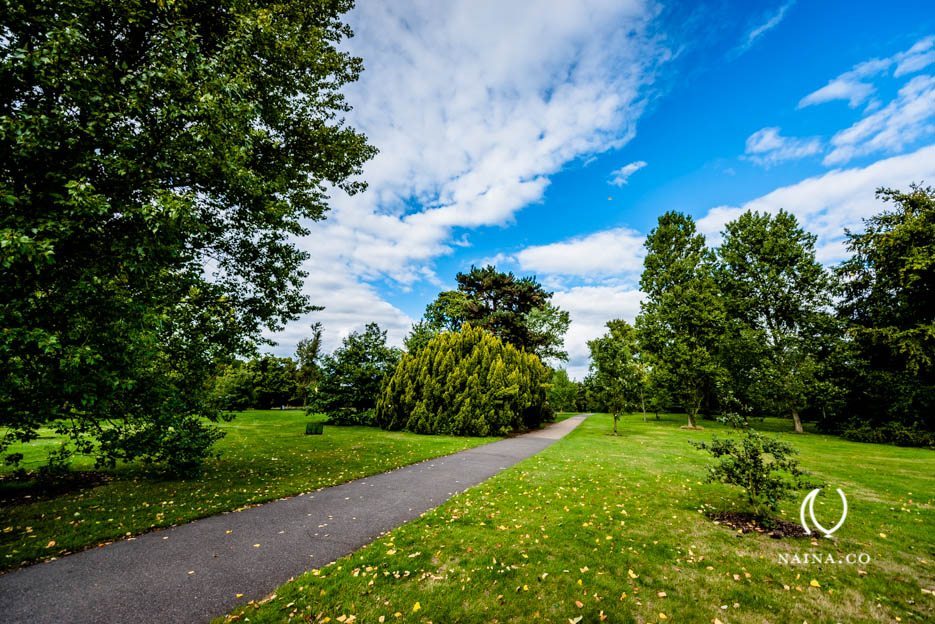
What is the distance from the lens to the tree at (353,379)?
24.1m

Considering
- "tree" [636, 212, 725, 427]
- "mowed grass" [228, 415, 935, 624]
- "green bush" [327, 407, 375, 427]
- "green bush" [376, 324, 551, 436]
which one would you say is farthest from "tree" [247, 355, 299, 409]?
"tree" [636, 212, 725, 427]

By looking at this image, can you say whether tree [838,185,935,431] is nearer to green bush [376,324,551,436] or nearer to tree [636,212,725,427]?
tree [636,212,725,427]

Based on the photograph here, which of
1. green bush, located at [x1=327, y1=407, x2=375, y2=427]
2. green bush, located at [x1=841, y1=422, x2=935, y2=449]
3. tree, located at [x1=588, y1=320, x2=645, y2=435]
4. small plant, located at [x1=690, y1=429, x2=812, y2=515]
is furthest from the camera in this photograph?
green bush, located at [x1=327, y1=407, x2=375, y2=427]

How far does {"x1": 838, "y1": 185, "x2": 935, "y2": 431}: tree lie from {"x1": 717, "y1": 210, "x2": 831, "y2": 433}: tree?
236cm

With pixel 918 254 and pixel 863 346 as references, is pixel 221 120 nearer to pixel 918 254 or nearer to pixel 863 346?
pixel 918 254

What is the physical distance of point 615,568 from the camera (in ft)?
15.5

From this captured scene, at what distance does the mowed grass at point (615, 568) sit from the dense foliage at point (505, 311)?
25573 mm

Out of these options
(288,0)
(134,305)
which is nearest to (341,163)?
(288,0)

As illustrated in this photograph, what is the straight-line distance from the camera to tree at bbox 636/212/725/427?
27031 millimetres

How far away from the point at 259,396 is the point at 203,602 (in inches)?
1549

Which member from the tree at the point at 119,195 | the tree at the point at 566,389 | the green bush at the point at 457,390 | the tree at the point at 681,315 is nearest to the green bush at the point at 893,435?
the tree at the point at 681,315

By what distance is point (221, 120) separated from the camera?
5742 mm

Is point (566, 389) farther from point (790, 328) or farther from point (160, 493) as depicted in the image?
point (160, 493)

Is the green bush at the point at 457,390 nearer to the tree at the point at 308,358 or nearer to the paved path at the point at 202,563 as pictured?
the paved path at the point at 202,563
